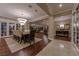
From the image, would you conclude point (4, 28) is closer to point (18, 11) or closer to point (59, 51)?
point (18, 11)

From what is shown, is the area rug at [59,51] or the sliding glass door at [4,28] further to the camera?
the area rug at [59,51]

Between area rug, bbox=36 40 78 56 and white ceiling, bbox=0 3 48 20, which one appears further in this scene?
area rug, bbox=36 40 78 56

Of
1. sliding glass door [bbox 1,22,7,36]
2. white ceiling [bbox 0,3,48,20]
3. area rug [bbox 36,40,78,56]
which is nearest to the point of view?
white ceiling [bbox 0,3,48,20]

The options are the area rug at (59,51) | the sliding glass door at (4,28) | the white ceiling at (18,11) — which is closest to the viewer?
the white ceiling at (18,11)

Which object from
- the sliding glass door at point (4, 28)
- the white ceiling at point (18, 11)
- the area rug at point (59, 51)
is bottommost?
the area rug at point (59, 51)

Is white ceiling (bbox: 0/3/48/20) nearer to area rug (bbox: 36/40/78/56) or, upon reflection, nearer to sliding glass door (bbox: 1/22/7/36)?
sliding glass door (bbox: 1/22/7/36)

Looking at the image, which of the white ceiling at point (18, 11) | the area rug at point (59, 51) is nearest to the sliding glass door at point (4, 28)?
the white ceiling at point (18, 11)

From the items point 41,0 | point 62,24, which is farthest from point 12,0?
point 62,24

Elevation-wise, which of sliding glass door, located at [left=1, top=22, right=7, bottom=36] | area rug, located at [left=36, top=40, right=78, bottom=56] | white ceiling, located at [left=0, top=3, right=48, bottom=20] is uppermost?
white ceiling, located at [left=0, top=3, right=48, bottom=20]

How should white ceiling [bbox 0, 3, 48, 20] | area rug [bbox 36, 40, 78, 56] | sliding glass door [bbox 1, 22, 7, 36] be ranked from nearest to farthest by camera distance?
white ceiling [bbox 0, 3, 48, 20], sliding glass door [bbox 1, 22, 7, 36], area rug [bbox 36, 40, 78, 56]

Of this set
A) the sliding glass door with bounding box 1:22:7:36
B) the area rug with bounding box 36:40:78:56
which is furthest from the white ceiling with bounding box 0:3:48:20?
the area rug with bounding box 36:40:78:56

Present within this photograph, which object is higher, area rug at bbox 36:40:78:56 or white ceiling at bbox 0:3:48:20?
white ceiling at bbox 0:3:48:20

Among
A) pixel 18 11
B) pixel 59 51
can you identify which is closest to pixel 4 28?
pixel 18 11

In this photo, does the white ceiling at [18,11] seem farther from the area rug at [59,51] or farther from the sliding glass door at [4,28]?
the area rug at [59,51]
